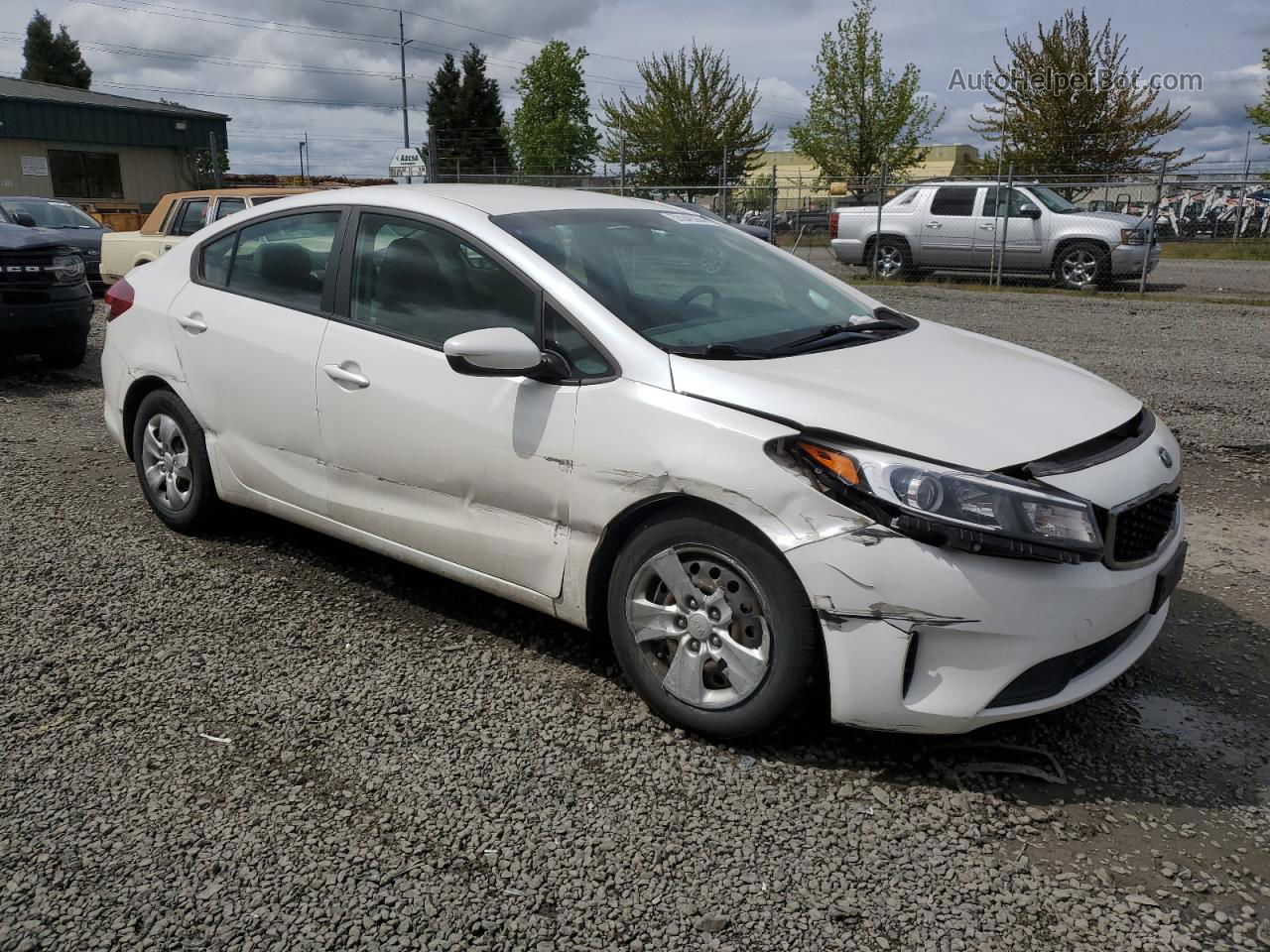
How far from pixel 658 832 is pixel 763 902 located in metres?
0.37

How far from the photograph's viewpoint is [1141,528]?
295 cm

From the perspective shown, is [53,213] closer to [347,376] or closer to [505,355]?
[347,376]

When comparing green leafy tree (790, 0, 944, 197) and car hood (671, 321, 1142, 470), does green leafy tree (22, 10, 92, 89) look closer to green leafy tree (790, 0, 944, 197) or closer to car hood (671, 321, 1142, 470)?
green leafy tree (790, 0, 944, 197)

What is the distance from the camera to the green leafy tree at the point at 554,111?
5597cm

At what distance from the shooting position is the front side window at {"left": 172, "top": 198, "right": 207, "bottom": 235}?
511 inches

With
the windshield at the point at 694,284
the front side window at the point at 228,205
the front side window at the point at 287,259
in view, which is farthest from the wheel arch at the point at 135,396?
the front side window at the point at 228,205

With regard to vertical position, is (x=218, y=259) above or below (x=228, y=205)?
below

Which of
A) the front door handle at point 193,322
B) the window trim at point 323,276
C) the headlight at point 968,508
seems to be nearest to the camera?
the headlight at point 968,508

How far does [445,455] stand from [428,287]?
25.7 inches

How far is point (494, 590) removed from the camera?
11.8ft

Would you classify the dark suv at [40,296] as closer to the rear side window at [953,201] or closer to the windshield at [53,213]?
the windshield at [53,213]

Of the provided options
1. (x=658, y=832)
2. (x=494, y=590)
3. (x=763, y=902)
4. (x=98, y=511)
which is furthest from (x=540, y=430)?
(x=98, y=511)

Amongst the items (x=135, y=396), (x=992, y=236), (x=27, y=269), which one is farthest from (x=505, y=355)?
(x=992, y=236)

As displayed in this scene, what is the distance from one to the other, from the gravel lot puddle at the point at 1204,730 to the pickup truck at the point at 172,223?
11.1 metres
